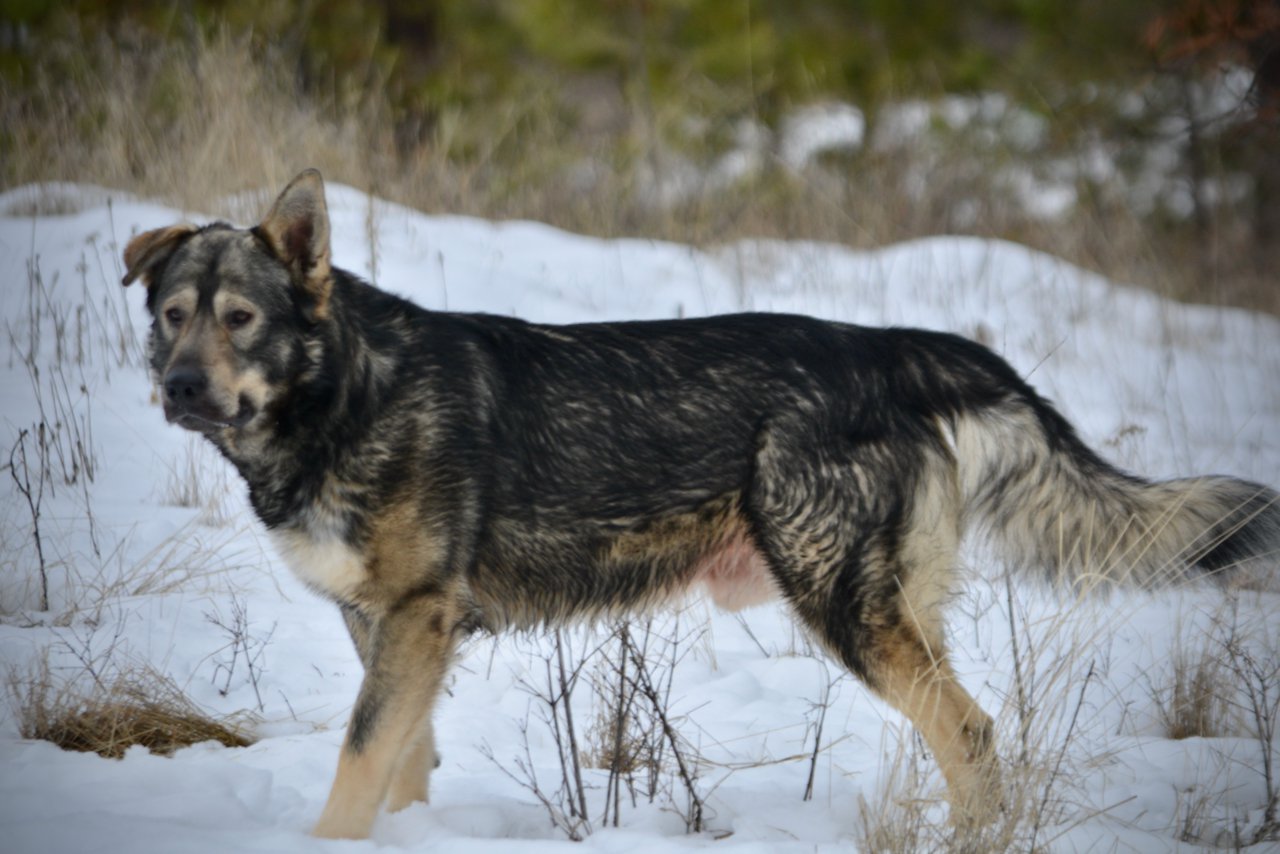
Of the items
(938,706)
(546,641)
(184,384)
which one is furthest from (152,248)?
(938,706)

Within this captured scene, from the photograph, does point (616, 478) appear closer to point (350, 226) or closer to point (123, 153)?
point (350, 226)

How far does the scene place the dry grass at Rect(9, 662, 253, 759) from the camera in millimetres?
3975

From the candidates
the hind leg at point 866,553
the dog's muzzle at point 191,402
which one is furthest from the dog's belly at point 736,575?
the dog's muzzle at point 191,402

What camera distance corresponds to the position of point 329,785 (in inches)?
153

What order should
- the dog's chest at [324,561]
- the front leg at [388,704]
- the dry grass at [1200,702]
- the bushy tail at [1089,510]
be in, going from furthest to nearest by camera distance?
the dry grass at [1200,702] → the bushy tail at [1089,510] → the dog's chest at [324,561] → the front leg at [388,704]

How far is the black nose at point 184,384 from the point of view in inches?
135

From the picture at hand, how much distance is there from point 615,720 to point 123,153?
6.90m

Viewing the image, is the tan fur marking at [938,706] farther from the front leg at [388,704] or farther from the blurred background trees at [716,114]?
the blurred background trees at [716,114]

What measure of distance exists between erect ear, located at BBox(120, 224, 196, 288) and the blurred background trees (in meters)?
4.83

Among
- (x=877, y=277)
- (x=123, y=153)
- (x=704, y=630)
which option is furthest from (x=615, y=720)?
(x=123, y=153)

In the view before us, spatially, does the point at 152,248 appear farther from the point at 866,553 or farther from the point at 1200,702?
the point at 1200,702

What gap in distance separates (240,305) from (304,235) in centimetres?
30

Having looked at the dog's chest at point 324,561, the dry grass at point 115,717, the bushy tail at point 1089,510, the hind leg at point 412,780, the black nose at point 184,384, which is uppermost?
the black nose at point 184,384

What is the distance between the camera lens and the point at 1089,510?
383 cm
